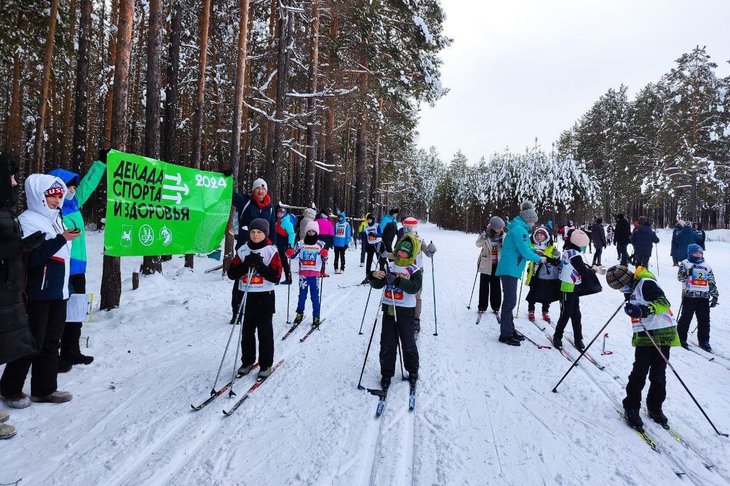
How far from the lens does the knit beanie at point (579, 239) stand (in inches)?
232

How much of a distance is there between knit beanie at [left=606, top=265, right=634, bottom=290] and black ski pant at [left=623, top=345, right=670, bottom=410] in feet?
2.28

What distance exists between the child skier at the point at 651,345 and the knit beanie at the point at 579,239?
5.71 ft

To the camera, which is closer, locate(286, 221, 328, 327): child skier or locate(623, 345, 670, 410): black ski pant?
locate(623, 345, 670, 410): black ski pant

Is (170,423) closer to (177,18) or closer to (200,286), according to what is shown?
(200,286)

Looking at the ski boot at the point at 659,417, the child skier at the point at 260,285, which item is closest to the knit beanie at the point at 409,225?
the child skier at the point at 260,285

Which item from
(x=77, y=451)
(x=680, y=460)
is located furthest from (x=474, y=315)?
(x=77, y=451)

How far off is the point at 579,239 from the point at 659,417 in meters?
2.77

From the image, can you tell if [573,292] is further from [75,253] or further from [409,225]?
[75,253]

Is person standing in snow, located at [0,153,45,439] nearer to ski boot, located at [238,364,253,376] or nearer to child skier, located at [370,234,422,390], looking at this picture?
ski boot, located at [238,364,253,376]

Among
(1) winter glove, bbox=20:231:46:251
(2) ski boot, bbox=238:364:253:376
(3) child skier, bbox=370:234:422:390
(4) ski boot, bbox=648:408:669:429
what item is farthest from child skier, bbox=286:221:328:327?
(4) ski boot, bbox=648:408:669:429

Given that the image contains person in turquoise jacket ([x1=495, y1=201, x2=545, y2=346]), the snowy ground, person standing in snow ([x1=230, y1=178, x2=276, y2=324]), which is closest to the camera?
the snowy ground

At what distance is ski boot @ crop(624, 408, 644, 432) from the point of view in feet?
12.8

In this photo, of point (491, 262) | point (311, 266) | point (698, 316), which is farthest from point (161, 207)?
point (698, 316)

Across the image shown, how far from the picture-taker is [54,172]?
4414mm
